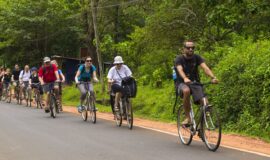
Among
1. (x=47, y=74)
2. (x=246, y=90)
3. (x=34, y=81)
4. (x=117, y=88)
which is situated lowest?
(x=34, y=81)

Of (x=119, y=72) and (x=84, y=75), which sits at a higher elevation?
(x=119, y=72)

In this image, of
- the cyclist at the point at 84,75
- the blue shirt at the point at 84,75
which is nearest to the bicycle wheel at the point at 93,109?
the cyclist at the point at 84,75

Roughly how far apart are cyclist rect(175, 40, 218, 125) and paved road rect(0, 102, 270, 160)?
0.95 m

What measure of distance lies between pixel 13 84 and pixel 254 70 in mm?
16454

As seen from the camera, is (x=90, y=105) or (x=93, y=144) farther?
(x=90, y=105)

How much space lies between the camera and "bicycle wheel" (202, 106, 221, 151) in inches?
364

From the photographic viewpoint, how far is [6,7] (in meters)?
46.2

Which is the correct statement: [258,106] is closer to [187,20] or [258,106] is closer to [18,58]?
[187,20]

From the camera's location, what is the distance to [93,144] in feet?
35.4

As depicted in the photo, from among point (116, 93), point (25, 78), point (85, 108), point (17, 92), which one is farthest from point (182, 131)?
point (17, 92)

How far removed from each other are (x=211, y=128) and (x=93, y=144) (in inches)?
106

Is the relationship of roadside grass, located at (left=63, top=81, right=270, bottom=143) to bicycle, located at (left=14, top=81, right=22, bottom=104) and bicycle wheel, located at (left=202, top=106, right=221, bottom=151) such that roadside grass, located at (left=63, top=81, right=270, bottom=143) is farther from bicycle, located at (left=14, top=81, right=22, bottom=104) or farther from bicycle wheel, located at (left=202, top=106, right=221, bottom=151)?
bicycle, located at (left=14, top=81, right=22, bottom=104)

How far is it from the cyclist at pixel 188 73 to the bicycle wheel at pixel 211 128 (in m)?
0.41

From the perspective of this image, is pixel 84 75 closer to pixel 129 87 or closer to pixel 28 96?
pixel 129 87
